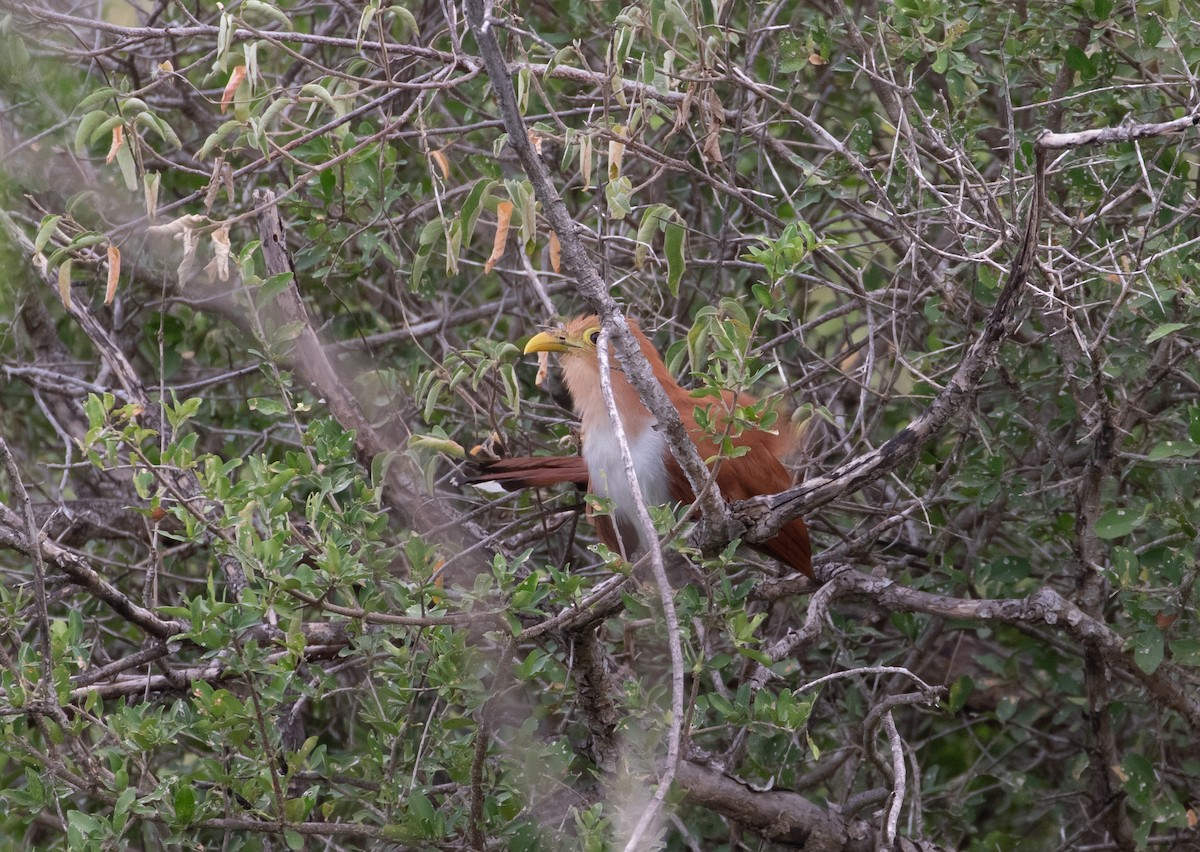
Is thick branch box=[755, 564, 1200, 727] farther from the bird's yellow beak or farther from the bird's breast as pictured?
the bird's yellow beak

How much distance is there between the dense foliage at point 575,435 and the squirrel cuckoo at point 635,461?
0.17m

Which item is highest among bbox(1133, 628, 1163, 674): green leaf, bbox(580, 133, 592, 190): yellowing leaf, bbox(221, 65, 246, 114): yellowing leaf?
bbox(221, 65, 246, 114): yellowing leaf

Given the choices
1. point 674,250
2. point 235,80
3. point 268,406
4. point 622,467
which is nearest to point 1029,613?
point 622,467

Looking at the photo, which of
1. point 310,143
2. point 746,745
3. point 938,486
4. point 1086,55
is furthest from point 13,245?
point 1086,55

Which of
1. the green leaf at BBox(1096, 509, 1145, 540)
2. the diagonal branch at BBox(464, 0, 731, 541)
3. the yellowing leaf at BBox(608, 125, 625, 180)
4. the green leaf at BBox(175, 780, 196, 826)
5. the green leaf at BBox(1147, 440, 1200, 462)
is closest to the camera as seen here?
the diagonal branch at BBox(464, 0, 731, 541)

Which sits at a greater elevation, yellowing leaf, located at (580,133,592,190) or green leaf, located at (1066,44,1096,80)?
yellowing leaf, located at (580,133,592,190)

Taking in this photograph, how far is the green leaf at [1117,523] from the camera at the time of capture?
3049 millimetres

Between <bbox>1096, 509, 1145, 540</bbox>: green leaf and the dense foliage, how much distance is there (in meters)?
0.02

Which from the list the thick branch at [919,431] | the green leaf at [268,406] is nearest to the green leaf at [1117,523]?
the thick branch at [919,431]

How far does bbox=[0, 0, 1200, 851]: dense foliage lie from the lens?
2.57 meters

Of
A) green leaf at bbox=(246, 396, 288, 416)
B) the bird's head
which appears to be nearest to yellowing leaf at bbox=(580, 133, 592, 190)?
the bird's head

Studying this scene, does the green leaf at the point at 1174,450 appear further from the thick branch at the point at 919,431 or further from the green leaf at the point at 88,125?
the green leaf at the point at 88,125

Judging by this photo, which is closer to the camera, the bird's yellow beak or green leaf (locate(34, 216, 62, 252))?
green leaf (locate(34, 216, 62, 252))

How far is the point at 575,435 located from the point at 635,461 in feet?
1.10
